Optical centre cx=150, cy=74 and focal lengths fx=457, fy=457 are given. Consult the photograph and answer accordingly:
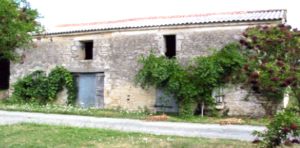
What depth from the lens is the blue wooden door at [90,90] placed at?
22.6 m

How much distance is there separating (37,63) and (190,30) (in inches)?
355

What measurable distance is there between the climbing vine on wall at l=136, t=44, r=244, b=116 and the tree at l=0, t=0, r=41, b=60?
24.0 feet

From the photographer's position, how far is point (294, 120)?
26.4ft

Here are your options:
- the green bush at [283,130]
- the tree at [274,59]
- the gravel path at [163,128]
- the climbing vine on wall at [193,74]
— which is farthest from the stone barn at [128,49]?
the green bush at [283,130]

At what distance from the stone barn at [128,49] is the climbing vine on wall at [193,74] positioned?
483 mm

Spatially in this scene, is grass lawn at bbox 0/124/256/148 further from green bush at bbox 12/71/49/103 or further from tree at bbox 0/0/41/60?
green bush at bbox 12/71/49/103

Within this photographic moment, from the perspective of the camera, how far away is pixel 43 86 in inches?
930

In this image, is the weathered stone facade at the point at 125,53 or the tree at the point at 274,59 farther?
the weathered stone facade at the point at 125,53

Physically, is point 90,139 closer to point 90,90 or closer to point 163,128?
point 163,128

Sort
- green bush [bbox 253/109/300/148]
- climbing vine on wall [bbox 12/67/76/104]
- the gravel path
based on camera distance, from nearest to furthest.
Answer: green bush [bbox 253/109/300/148] → the gravel path → climbing vine on wall [bbox 12/67/76/104]

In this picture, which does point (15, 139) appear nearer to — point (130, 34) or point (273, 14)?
point (130, 34)

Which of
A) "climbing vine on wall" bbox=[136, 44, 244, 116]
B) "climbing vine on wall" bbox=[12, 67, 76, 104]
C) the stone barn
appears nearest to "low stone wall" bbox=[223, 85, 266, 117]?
the stone barn

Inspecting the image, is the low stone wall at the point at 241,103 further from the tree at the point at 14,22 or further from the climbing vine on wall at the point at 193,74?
the tree at the point at 14,22

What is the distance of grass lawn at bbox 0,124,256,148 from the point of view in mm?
10344
